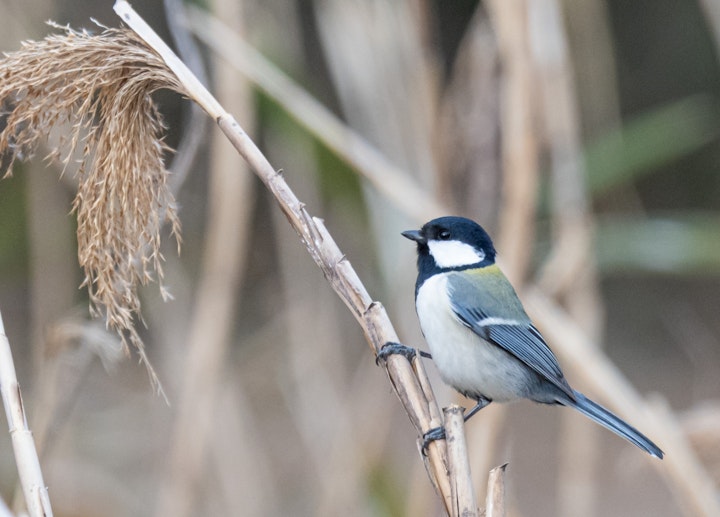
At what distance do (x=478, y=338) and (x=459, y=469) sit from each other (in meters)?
0.66

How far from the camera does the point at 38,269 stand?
86.1 inches

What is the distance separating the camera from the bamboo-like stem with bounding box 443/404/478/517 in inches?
34.5

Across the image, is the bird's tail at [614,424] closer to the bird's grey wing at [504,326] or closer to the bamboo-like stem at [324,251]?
the bird's grey wing at [504,326]

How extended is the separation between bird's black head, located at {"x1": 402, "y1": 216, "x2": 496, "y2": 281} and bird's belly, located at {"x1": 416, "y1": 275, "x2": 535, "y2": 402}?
69 mm

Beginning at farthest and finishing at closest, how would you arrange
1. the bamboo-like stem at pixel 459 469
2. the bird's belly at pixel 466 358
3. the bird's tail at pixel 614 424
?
1. the bird's belly at pixel 466 358
2. the bird's tail at pixel 614 424
3. the bamboo-like stem at pixel 459 469

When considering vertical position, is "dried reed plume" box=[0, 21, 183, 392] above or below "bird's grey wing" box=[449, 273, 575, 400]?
below

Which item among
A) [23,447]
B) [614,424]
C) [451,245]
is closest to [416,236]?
[451,245]

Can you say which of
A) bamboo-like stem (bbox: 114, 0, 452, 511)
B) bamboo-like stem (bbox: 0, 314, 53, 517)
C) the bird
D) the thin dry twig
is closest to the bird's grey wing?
the bird

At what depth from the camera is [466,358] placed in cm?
151

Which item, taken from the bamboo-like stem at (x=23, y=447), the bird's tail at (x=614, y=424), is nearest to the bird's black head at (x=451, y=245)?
the bird's tail at (x=614, y=424)

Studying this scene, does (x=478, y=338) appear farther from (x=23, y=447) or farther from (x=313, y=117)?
(x=23, y=447)

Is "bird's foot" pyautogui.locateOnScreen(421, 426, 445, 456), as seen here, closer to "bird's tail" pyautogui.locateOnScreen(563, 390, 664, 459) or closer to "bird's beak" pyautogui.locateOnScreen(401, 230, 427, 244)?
"bird's tail" pyautogui.locateOnScreen(563, 390, 664, 459)

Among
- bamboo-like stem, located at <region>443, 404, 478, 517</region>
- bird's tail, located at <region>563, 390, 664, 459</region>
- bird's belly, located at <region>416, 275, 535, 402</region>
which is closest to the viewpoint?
bamboo-like stem, located at <region>443, 404, 478, 517</region>

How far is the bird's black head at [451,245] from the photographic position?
60.2 inches
